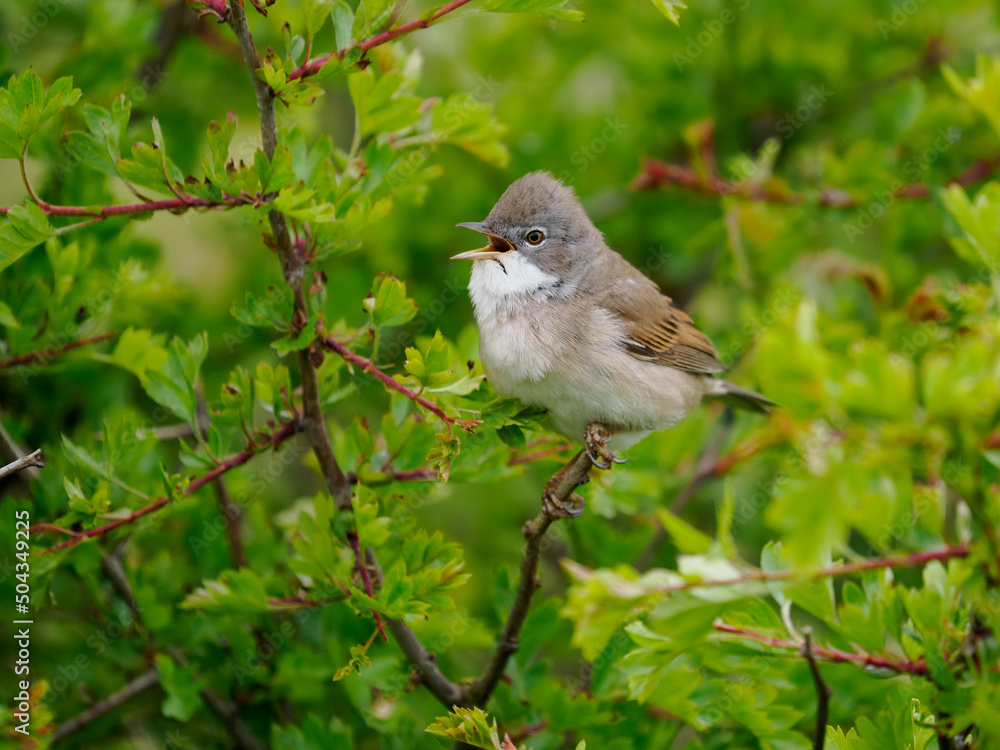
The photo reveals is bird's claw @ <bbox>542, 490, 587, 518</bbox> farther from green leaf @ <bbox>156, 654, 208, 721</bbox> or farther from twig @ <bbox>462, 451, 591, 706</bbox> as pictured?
green leaf @ <bbox>156, 654, 208, 721</bbox>

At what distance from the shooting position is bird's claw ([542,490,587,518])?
8.09 ft

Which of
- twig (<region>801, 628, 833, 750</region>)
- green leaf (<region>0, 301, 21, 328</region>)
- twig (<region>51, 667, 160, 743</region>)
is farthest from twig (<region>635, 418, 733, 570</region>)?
green leaf (<region>0, 301, 21, 328</region>)

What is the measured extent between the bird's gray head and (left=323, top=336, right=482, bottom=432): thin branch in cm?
125

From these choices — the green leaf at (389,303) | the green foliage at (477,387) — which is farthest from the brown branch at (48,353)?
the green leaf at (389,303)

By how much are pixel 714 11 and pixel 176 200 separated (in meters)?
3.34

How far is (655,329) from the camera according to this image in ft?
11.9

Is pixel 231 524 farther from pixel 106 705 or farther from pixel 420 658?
pixel 420 658

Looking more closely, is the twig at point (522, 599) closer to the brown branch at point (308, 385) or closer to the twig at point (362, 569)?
the brown branch at point (308, 385)

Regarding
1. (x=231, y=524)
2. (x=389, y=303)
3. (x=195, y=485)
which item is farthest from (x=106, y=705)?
(x=389, y=303)

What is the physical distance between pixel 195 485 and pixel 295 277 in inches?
25.4

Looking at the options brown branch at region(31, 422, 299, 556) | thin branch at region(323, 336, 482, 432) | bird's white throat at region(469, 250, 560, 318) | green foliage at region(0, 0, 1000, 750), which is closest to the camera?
green foliage at region(0, 0, 1000, 750)

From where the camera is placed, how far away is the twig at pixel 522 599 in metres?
2.46

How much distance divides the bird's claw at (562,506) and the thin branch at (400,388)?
1.21 feet

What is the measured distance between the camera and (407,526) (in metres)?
2.47
